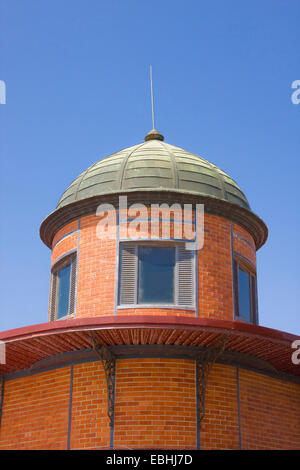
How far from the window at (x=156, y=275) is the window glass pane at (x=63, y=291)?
5.24ft

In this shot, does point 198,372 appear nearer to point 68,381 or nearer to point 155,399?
point 155,399

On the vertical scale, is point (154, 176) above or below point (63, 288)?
above

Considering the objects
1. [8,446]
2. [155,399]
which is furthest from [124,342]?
[8,446]

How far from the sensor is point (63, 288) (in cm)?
1512


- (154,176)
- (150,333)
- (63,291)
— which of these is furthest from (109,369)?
(154,176)

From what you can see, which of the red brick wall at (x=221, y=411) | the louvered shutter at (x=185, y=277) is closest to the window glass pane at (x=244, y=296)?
the louvered shutter at (x=185, y=277)

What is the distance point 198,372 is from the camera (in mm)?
12586

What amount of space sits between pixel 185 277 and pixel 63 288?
2.95m

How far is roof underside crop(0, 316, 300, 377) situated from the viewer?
11.4m

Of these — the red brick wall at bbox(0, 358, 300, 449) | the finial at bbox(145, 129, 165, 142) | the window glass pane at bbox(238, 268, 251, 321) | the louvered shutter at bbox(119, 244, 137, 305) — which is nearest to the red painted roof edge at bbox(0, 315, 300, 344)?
the red brick wall at bbox(0, 358, 300, 449)

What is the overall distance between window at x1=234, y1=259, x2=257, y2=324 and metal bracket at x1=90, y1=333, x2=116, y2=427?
3384 millimetres

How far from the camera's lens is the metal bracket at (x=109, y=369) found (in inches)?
476

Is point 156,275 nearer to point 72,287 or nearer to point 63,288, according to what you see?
point 72,287

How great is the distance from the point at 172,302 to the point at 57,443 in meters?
3.57
